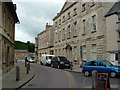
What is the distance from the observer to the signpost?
1311cm

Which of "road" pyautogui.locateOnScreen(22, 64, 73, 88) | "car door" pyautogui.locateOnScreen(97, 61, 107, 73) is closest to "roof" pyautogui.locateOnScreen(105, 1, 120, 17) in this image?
"car door" pyautogui.locateOnScreen(97, 61, 107, 73)

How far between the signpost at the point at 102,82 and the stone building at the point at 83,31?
18.9 m

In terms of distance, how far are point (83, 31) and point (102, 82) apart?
2708 cm

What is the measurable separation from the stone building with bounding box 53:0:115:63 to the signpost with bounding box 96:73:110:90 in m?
18.9

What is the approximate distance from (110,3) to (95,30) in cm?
390

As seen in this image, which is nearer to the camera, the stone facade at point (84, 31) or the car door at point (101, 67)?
the car door at point (101, 67)

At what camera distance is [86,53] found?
38062 millimetres

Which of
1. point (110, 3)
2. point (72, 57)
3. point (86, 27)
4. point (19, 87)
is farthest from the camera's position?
point (72, 57)

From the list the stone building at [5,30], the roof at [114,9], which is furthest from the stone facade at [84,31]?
the stone building at [5,30]

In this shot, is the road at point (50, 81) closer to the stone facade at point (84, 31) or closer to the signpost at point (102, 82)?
the signpost at point (102, 82)

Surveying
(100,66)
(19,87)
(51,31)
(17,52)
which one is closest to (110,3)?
(100,66)

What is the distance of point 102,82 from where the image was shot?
43.8 ft

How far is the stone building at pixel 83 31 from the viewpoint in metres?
33.7

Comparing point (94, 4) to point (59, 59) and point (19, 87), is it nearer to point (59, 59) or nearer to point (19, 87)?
point (59, 59)
